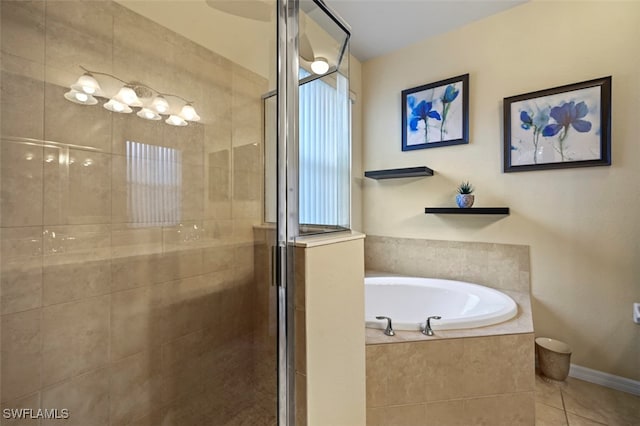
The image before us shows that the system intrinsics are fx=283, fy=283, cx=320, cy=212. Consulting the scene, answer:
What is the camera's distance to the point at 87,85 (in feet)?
3.76

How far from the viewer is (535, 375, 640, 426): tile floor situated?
1518 mm

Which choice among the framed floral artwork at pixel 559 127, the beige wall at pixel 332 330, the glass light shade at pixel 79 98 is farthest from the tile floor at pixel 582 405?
the glass light shade at pixel 79 98

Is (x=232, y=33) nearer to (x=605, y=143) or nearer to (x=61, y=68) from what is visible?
(x=61, y=68)

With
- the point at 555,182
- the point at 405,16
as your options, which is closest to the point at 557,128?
the point at 555,182

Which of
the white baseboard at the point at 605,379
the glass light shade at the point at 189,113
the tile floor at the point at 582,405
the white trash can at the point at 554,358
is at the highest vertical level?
the glass light shade at the point at 189,113

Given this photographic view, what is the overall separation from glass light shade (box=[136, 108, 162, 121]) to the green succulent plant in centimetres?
213

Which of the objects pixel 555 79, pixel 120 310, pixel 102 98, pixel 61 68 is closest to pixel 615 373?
pixel 555 79

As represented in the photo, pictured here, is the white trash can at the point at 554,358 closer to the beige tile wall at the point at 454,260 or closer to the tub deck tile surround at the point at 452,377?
the beige tile wall at the point at 454,260

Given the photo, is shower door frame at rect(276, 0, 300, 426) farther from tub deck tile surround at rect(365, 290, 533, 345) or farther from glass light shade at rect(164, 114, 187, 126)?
glass light shade at rect(164, 114, 187, 126)

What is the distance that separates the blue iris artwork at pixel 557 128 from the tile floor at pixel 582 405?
148cm

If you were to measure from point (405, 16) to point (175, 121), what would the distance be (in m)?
1.95

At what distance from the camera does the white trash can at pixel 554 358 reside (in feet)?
6.00

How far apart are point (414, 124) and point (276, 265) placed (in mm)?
2025

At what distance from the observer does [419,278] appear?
2.34 m
